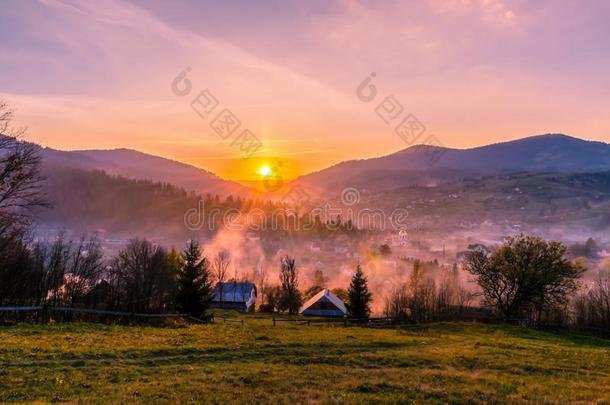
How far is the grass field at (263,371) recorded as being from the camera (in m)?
14.6

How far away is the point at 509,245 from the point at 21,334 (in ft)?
203

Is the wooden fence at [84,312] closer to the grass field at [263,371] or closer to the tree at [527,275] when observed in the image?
the grass field at [263,371]

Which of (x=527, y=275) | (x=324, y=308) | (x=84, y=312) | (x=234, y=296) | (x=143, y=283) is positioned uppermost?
(x=527, y=275)

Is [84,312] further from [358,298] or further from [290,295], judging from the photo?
[290,295]

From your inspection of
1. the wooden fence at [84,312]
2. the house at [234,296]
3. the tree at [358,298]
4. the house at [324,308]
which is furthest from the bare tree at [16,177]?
the house at [234,296]

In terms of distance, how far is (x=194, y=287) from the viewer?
171 feet

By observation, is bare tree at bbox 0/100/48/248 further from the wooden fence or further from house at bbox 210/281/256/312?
house at bbox 210/281/256/312

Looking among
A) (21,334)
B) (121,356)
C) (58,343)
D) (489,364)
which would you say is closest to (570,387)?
(489,364)

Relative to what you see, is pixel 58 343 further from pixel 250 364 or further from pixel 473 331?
pixel 473 331

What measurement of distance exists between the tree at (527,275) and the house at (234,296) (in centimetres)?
7009

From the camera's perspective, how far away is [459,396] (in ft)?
50.8

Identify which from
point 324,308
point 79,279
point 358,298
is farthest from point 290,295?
point 79,279

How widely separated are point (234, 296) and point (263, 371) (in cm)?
10700

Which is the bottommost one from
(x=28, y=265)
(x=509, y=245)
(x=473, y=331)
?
(x=473, y=331)
